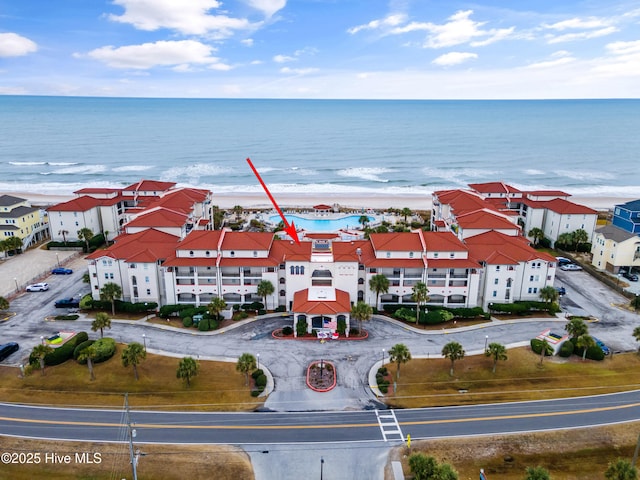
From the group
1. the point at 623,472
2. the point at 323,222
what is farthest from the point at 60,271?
the point at 623,472

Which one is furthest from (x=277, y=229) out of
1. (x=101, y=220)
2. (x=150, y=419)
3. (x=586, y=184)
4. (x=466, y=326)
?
(x=586, y=184)

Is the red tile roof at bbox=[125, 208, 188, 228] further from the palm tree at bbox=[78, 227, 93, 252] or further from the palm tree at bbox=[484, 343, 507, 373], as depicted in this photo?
the palm tree at bbox=[484, 343, 507, 373]

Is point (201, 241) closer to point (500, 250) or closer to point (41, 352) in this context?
point (41, 352)

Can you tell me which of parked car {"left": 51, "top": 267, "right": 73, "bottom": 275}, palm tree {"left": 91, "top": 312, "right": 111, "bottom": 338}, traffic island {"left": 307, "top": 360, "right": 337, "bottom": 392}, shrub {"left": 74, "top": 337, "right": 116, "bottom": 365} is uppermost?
palm tree {"left": 91, "top": 312, "right": 111, "bottom": 338}

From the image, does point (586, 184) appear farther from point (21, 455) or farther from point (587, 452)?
point (21, 455)

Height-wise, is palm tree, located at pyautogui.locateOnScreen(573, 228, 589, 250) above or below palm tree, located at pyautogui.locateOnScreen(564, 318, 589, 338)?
above

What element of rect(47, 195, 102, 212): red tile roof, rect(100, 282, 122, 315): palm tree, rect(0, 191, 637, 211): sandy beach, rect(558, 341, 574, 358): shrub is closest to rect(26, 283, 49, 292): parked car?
rect(100, 282, 122, 315): palm tree

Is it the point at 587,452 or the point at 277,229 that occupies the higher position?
the point at 277,229
